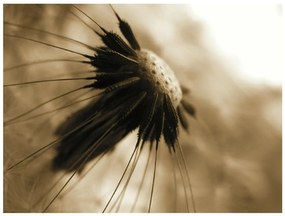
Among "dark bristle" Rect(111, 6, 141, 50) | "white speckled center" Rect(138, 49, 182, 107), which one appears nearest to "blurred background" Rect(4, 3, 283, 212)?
"dark bristle" Rect(111, 6, 141, 50)

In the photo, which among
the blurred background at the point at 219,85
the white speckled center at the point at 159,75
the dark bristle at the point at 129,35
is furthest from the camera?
the blurred background at the point at 219,85

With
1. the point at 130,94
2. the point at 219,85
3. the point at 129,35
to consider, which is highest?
the point at 219,85

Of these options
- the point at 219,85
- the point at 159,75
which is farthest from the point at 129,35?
the point at 219,85

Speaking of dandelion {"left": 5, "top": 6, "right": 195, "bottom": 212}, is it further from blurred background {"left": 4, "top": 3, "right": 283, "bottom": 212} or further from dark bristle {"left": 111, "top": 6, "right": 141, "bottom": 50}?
blurred background {"left": 4, "top": 3, "right": 283, "bottom": 212}

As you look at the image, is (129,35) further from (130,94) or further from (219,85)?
(219,85)

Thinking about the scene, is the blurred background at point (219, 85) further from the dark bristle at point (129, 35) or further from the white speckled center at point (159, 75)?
the white speckled center at point (159, 75)

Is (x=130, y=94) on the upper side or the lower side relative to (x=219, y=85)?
lower

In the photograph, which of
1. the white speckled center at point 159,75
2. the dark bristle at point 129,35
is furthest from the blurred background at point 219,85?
the white speckled center at point 159,75
